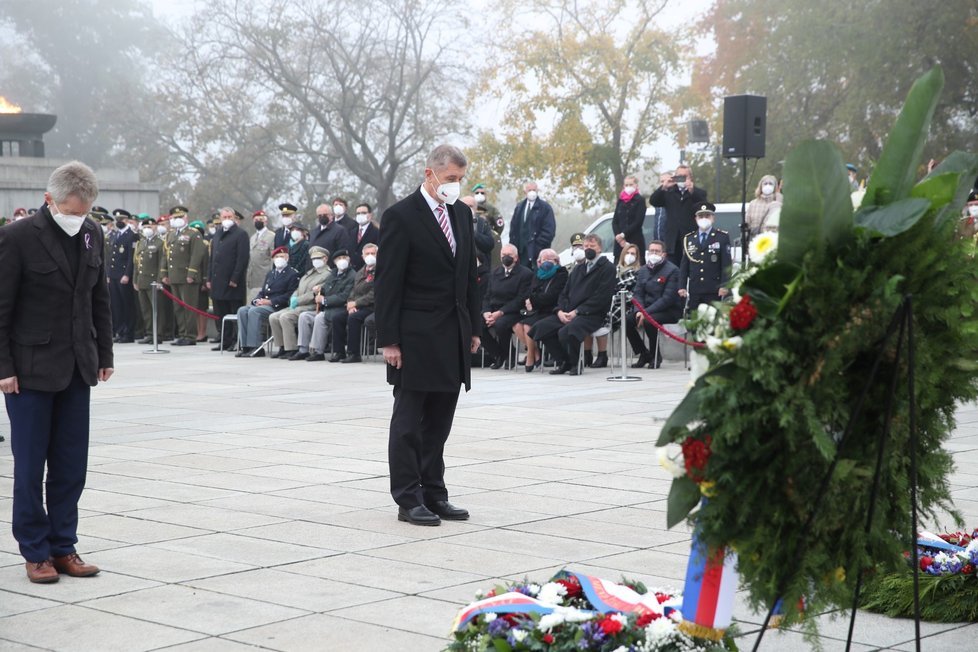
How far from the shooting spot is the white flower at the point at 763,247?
4066 millimetres

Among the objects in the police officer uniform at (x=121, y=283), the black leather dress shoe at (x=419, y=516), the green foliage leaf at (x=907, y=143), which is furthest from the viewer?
the police officer uniform at (x=121, y=283)

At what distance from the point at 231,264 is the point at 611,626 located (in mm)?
18632

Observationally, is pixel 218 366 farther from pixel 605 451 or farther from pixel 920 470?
pixel 920 470

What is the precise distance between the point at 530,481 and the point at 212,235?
16.3 metres

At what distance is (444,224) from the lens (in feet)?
25.8

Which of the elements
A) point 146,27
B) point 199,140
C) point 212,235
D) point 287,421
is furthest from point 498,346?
point 146,27

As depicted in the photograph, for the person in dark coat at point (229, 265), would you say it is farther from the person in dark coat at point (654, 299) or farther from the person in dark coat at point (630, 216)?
the person in dark coat at point (654, 299)

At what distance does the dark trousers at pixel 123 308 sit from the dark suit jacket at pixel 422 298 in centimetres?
1876

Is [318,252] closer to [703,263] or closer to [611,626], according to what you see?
[703,263]

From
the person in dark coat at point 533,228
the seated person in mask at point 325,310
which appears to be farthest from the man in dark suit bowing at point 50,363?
the person in dark coat at point 533,228

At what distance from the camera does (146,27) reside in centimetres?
7350

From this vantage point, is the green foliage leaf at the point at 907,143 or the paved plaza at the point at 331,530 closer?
the green foliage leaf at the point at 907,143

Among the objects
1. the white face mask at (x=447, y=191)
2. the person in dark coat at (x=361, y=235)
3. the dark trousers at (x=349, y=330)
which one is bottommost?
the dark trousers at (x=349, y=330)

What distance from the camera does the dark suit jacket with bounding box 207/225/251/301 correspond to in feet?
73.7
